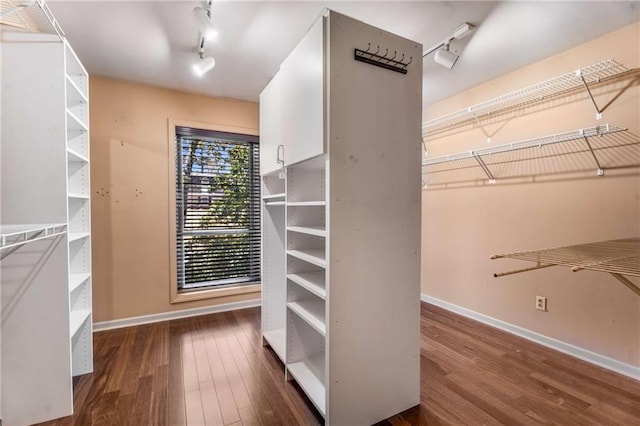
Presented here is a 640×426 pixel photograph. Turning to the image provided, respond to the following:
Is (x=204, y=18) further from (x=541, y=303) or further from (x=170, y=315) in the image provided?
(x=541, y=303)

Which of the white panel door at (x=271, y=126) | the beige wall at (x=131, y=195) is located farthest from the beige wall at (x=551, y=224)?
the beige wall at (x=131, y=195)

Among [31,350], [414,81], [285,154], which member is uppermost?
Answer: [414,81]

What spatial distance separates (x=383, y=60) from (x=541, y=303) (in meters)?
2.45

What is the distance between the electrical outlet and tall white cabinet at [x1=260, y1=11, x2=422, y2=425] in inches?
60.6

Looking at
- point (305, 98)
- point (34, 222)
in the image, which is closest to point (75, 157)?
point (34, 222)

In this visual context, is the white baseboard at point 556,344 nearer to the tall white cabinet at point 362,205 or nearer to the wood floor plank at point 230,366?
the tall white cabinet at point 362,205

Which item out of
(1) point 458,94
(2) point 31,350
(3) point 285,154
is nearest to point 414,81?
(3) point 285,154

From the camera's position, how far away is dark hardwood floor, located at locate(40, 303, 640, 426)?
1715mm

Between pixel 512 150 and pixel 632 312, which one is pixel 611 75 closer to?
pixel 512 150

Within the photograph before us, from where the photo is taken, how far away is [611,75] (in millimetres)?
2129

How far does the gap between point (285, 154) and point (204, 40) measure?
1143 mm

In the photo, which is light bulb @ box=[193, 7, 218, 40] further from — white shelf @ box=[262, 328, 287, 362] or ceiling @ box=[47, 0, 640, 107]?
white shelf @ box=[262, 328, 287, 362]

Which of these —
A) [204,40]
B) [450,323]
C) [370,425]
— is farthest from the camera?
[450,323]

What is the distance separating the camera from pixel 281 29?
2.15 m
